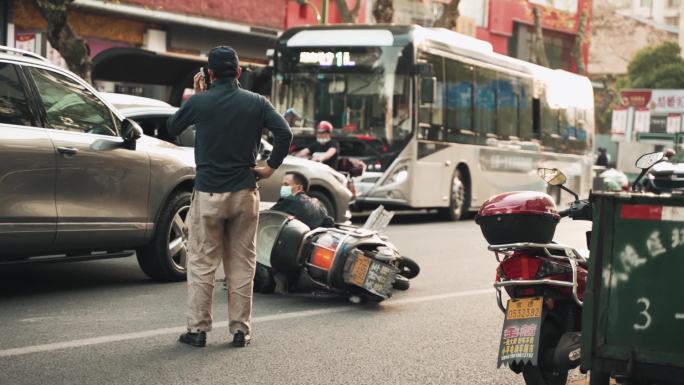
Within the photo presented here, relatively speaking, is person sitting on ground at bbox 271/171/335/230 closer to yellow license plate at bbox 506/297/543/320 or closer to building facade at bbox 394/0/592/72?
yellow license plate at bbox 506/297/543/320

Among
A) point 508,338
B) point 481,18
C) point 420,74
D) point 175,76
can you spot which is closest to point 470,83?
point 420,74

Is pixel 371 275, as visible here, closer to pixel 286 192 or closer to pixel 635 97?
pixel 286 192

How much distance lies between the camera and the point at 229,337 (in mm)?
7699

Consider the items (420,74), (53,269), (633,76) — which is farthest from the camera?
(633,76)

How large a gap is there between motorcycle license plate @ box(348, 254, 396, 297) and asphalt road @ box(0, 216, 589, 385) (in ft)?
0.59

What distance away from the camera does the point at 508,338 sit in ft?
18.5

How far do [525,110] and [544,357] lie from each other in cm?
1859

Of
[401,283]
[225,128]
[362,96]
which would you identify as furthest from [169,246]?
[362,96]

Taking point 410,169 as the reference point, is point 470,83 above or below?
above

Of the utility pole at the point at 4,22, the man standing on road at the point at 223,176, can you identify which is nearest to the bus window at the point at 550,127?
the utility pole at the point at 4,22

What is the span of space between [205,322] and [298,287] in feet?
7.80

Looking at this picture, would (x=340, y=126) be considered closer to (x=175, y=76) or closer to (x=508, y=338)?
(x=175, y=76)

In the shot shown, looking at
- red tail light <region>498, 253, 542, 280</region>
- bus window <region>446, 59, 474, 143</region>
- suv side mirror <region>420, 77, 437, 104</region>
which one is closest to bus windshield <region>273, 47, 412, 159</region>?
suv side mirror <region>420, 77, 437, 104</region>

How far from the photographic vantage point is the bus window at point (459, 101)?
20672 millimetres
